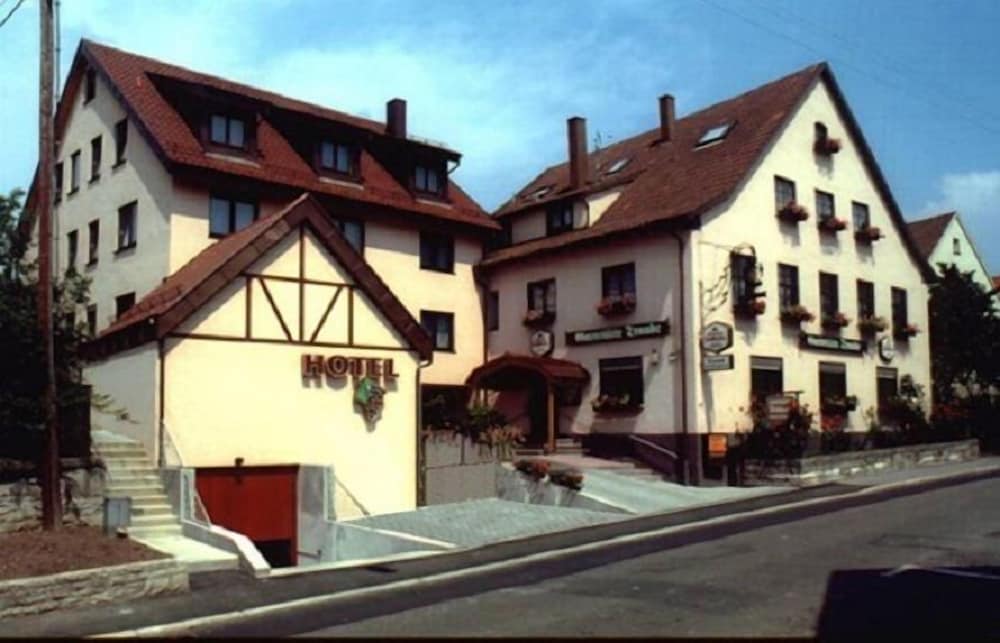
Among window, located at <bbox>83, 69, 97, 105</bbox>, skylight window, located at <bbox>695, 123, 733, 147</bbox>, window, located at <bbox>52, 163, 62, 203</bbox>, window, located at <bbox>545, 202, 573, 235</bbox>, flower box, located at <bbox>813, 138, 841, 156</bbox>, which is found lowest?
window, located at <bbox>545, 202, 573, 235</bbox>

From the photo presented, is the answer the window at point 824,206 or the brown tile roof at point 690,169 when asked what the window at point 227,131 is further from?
the window at point 824,206

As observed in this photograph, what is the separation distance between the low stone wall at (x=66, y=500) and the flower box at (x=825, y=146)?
2345 cm

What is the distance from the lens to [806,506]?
2003 cm

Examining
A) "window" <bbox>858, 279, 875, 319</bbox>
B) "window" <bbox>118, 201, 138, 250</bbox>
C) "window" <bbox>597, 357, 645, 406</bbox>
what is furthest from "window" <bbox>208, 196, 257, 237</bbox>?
"window" <bbox>858, 279, 875, 319</bbox>

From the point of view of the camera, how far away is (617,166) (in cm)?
3434

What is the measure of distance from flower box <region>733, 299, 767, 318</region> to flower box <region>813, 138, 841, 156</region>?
6.61 metres

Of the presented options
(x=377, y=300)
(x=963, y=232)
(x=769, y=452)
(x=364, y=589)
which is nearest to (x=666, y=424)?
(x=769, y=452)

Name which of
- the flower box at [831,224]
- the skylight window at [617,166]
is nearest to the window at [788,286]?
the flower box at [831,224]

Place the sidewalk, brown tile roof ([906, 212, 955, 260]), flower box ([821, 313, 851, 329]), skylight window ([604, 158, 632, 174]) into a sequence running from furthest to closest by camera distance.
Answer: brown tile roof ([906, 212, 955, 260]) < skylight window ([604, 158, 632, 174]) < flower box ([821, 313, 851, 329]) < the sidewalk

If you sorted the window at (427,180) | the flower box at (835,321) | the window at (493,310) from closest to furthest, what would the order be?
the flower box at (835,321)
the window at (427,180)
the window at (493,310)

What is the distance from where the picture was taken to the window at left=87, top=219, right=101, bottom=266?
2948cm

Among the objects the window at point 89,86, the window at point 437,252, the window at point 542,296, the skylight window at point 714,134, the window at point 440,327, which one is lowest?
the window at point 440,327

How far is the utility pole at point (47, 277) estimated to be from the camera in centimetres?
1461

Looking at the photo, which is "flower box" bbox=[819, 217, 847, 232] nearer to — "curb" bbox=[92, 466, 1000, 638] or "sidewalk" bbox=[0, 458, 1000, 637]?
"curb" bbox=[92, 466, 1000, 638]
